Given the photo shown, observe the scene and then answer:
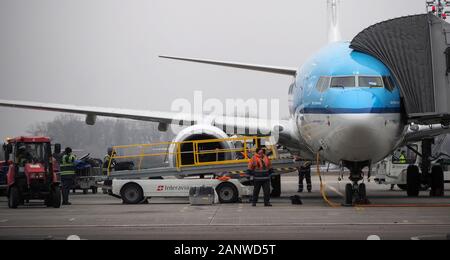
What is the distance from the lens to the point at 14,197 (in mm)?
24797

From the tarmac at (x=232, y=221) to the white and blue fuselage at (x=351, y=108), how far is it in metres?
1.52

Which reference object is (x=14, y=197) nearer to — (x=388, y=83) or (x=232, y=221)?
(x=232, y=221)

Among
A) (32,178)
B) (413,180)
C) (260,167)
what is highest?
(260,167)

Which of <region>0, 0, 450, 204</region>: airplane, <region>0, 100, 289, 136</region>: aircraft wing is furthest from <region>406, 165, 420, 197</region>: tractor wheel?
<region>0, 100, 289, 136</region>: aircraft wing

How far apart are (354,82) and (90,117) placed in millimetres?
12246

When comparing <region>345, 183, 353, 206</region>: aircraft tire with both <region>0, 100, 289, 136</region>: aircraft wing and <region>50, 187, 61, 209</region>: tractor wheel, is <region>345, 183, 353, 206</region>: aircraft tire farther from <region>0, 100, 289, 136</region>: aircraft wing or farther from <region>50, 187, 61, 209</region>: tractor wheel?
<region>50, 187, 61, 209</region>: tractor wheel

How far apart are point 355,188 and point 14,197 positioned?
30.3 feet

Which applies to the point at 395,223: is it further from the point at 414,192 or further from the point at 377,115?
the point at 414,192

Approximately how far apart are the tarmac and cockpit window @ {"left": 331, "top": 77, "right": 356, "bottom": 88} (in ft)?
9.83

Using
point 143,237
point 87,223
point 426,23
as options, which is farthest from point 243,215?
point 426,23

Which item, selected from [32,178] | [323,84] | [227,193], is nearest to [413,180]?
[227,193]

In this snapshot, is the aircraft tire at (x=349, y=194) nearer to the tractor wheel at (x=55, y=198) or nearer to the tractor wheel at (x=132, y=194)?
the tractor wheel at (x=132, y=194)

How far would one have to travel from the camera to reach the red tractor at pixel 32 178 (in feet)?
81.8

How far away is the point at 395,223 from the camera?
17844 millimetres
